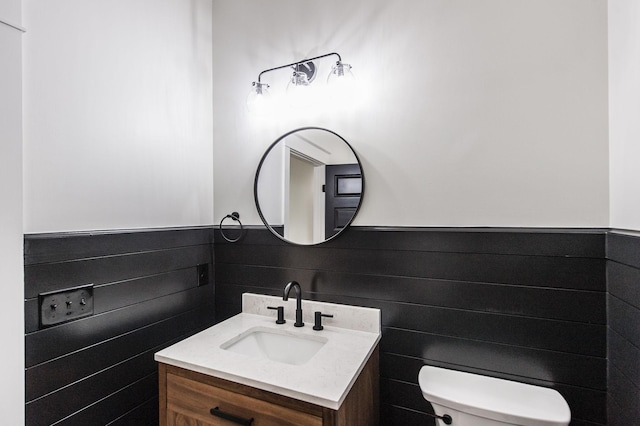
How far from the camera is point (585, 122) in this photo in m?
1.10

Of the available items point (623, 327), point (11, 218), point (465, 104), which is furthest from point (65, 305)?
point (623, 327)

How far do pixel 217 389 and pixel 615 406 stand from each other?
1307 millimetres

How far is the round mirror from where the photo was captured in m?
1.44

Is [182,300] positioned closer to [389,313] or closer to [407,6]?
[389,313]

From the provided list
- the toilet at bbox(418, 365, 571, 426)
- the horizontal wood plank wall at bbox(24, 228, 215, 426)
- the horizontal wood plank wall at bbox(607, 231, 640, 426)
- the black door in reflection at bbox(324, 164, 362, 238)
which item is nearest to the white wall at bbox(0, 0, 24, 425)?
the horizontal wood plank wall at bbox(24, 228, 215, 426)

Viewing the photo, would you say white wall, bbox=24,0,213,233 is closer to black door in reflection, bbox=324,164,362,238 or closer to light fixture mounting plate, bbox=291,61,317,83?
light fixture mounting plate, bbox=291,61,317,83

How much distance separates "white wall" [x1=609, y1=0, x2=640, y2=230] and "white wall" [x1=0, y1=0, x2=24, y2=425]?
182 cm

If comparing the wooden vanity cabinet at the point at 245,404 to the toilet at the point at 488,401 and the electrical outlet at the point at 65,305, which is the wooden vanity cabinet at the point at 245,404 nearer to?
the toilet at the point at 488,401

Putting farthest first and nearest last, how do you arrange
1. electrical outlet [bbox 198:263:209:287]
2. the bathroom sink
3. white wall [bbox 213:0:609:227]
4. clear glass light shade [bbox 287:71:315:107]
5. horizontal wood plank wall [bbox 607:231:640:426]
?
electrical outlet [bbox 198:263:209:287], clear glass light shade [bbox 287:71:315:107], the bathroom sink, white wall [bbox 213:0:609:227], horizontal wood plank wall [bbox 607:231:640:426]

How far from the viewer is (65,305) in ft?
3.46

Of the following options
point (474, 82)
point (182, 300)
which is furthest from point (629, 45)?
point (182, 300)

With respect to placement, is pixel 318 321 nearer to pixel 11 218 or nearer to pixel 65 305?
pixel 65 305

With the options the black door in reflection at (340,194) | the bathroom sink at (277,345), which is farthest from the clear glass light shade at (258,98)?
the bathroom sink at (277,345)

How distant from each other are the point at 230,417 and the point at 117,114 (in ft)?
3.94
